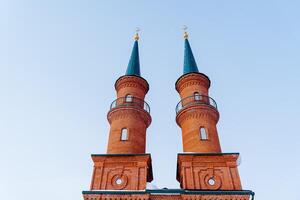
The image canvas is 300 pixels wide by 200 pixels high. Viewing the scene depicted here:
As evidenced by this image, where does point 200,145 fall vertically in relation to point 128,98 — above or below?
below

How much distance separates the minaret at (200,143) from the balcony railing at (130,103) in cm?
241

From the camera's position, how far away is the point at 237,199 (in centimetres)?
1634

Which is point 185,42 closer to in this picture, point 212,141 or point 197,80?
point 197,80

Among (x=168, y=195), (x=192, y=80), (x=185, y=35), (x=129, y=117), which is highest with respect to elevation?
(x=185, y=35)

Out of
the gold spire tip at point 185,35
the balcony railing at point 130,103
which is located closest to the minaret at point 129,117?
the balcony railing at point 130,103

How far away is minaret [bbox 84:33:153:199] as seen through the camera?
1752 centimetres

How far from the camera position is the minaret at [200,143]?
17.5 meters

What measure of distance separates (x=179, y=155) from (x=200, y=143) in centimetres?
173

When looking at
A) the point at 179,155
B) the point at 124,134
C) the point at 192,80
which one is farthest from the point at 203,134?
the point at 124,134

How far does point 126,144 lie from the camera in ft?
64.4

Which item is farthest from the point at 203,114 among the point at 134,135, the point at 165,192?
the point at 165,192

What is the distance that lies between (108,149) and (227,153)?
707cm

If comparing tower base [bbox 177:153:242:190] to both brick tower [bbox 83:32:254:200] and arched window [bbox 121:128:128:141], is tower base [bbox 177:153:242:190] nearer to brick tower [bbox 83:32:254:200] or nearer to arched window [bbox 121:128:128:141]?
brick tower [bbox 83:32:254:200]

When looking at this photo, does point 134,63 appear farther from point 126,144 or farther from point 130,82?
point 126,144
